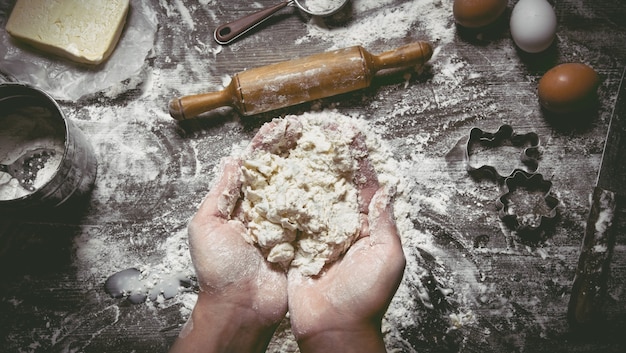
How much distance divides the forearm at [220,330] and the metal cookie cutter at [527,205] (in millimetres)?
809

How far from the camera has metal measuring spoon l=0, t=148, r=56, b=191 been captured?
4.78 ft

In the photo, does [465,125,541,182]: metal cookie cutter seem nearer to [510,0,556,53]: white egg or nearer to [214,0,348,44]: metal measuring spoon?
[510,0,556,53]: white egg

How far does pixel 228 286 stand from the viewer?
4.02 feet

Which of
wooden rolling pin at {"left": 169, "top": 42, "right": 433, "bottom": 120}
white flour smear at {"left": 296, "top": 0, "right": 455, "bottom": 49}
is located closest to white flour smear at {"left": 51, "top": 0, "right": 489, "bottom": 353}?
white flour smear at {"left": 296, "top": 0, "right": 455, "bottom": 49}

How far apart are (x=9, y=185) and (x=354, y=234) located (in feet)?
3.51

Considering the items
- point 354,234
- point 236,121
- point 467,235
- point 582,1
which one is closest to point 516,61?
point 582,1

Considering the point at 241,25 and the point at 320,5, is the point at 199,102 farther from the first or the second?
the point at 320,5

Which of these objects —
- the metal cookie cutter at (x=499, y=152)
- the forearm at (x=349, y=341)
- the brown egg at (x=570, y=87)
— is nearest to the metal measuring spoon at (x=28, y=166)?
the forearm at (x=349, y=341)

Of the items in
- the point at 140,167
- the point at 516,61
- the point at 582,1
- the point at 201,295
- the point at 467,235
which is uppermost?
the point at 582,1

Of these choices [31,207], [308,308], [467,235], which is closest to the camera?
[308,308]

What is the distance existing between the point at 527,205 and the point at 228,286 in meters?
0.94

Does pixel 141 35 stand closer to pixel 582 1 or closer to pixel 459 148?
pixel 459 148

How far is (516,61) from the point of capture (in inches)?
59.2

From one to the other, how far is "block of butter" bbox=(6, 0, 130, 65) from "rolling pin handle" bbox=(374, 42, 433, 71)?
0.84 metres
